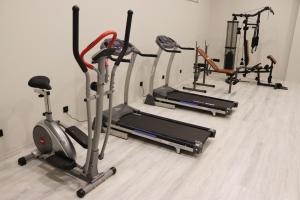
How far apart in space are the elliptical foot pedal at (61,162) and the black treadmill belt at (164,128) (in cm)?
110

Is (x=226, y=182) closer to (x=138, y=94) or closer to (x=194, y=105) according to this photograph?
(x=194, y=105)

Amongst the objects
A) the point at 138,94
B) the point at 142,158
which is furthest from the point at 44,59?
the point at 138,94

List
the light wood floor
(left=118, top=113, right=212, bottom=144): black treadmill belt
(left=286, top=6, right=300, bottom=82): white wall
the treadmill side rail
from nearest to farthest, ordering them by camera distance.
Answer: the light wood floor → the treadmill side rail → (left=118, top=113, right=212, bottom=144): black treadmill belt → (left=286, top=6, right=300, bottom=82): white wall

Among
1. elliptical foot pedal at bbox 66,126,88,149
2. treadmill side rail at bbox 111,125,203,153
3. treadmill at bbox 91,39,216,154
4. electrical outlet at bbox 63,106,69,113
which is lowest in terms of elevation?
treadmill side rail at bbox 111,125,203,153

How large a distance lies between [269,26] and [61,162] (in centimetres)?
707

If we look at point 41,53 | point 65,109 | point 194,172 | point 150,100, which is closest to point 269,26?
point 150,100

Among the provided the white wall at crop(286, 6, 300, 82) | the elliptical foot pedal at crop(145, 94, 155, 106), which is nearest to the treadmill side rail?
the elliptical foot pedal at crop(145, 94, 155, 106)

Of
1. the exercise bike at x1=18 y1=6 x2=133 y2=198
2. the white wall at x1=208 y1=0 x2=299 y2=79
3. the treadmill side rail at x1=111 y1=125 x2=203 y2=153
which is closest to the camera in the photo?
the exercise bike at x1=18 y1=6 x2=133 y2=198

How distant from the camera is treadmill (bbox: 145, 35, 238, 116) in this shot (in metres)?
4.41

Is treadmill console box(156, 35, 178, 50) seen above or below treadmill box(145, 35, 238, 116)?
above

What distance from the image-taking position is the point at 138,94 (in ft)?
16.6

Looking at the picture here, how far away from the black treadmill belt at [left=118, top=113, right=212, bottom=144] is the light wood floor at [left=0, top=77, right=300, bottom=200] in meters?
0.17

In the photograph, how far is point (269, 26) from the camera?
24.1 ft

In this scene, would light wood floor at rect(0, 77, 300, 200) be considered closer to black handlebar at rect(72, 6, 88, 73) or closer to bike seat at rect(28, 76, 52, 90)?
bike seat at rect(28, 76, 52, 90)
